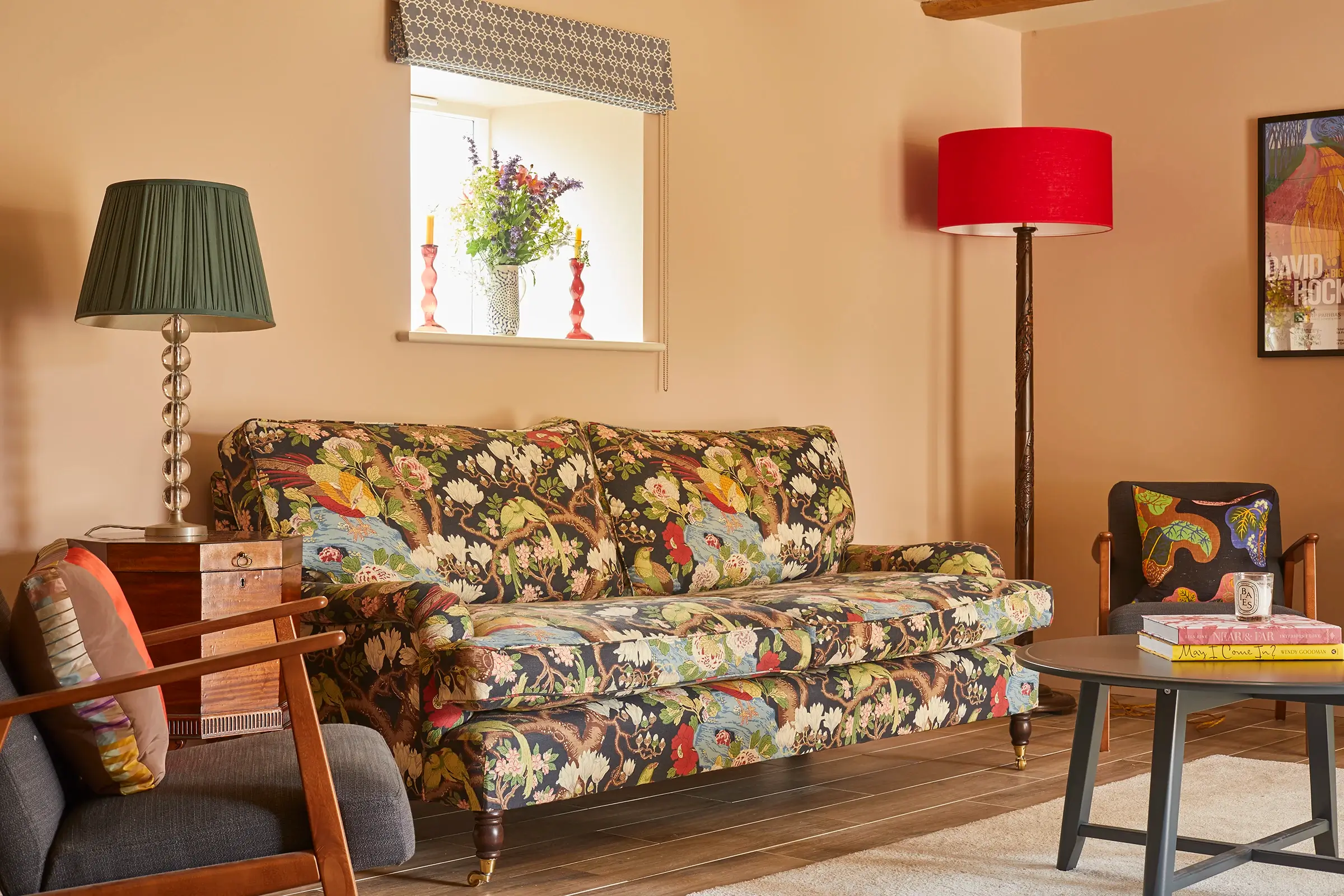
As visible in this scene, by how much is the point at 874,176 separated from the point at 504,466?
85.2 inches

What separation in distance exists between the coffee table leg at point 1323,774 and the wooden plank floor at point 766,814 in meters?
0.75

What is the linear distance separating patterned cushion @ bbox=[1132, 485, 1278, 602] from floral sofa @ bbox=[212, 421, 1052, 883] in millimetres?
759

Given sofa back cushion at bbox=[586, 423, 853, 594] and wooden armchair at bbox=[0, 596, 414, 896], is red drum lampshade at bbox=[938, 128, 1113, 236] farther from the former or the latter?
wooden armchair at bbox=[0, 596, 414, 896]

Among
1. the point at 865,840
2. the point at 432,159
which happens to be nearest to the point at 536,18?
the point at 432,159

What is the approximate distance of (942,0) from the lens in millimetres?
5324

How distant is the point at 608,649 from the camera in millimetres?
2943

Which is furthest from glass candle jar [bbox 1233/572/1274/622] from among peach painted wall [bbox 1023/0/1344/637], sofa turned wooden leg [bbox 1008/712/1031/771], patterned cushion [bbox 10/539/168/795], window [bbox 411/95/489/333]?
peach painted wall [bbox 1023/0/1344/637]

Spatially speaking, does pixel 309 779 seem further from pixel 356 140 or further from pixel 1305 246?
pixel 1305 246

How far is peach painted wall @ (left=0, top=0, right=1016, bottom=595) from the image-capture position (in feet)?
10.6

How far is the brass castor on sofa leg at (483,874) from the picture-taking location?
9.24 ft

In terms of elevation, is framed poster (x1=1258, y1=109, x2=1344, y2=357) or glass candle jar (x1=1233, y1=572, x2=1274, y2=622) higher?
framed poster (x1=1258, y1=109, x2=1344, y2=357)

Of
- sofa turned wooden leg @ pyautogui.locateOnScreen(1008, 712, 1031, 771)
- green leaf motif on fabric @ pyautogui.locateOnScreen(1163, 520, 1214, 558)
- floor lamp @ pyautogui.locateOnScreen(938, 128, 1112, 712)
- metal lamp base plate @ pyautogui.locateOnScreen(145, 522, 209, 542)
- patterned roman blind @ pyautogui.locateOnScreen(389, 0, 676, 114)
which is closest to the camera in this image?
metal lamp base plate @ pyautogui.locateOnScreen(145, 522, 209, 542)

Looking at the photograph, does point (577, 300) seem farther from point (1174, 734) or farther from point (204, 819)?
point (204, 819)

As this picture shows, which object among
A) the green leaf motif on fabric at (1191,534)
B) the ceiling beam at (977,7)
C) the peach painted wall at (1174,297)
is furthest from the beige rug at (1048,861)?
the ceiling beam at (977,7)
